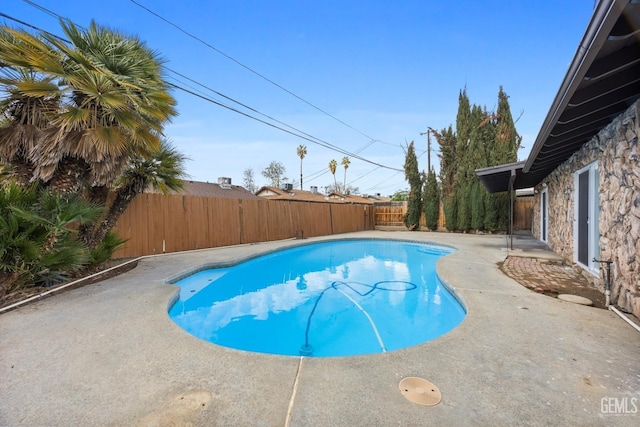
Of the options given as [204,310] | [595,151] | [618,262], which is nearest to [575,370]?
[618,262]

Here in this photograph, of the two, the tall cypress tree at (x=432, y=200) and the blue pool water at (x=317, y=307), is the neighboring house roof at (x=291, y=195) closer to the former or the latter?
the tall cypress tree at (x=432, y=200)

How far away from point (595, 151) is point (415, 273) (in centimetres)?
439

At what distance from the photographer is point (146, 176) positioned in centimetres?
689

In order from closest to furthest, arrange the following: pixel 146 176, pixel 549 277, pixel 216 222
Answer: pixel 549 277 → pixel 146 176 → pixel 216 222

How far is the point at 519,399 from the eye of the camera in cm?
195

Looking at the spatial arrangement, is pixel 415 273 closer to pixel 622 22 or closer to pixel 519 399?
pixel 519 399

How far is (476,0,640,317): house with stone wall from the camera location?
223 cm

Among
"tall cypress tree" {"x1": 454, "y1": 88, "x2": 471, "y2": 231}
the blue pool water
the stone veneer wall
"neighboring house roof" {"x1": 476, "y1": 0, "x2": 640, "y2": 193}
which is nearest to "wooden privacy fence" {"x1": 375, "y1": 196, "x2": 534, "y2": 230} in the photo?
"tall cypress tree" {"x1": 454, "y1": 88, "x2": 471, "y2": 231}

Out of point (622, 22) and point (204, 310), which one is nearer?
point (622, 22)

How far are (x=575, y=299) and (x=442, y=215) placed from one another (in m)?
14.6

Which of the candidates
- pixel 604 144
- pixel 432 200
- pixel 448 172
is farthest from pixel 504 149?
pixel 604 144

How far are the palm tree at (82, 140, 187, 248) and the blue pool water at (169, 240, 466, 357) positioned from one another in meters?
2.42

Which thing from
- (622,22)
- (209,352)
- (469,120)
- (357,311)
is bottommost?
(357,311)

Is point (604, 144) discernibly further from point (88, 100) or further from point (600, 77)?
point (88, 100)
